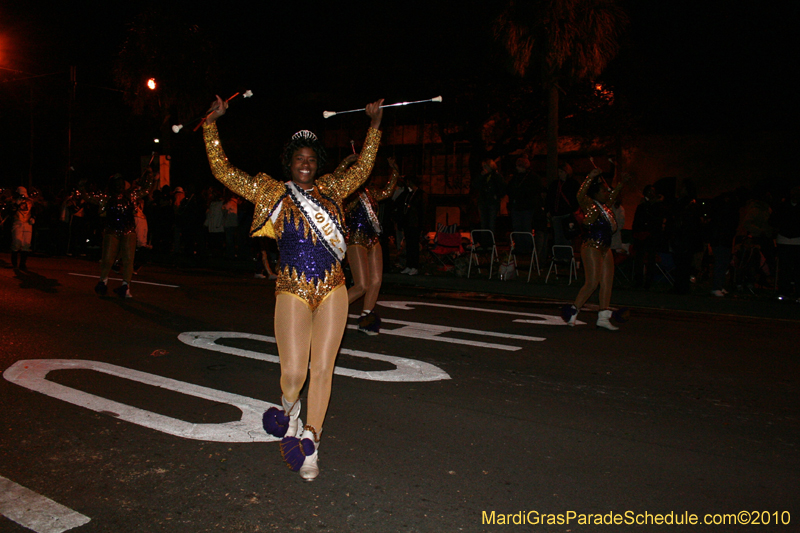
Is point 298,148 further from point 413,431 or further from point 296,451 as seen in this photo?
point 413,431

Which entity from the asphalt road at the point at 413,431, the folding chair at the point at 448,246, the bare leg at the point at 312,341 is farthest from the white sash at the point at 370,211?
the folding chair at the point at 448,246

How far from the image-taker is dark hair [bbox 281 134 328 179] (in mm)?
4031

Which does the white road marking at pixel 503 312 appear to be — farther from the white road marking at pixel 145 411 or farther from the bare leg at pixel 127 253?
the white road marking at pixel 145 411

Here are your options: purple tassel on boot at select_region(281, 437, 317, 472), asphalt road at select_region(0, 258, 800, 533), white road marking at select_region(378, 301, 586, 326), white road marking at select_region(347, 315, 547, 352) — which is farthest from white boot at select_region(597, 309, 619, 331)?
purple tassel on boot at select_region(281, 437, 317, 472)

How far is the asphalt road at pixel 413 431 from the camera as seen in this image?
3447 mm

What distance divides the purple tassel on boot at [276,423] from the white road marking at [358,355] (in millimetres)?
1957

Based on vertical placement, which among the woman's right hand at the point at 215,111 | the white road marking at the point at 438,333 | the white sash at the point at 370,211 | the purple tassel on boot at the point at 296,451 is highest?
the woman's right hand at the point at 215,111

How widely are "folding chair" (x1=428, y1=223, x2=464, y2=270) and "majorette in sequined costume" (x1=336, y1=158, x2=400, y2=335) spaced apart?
7.26 metres

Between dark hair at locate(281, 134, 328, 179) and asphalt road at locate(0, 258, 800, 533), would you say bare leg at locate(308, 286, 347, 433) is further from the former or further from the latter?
dark hair at locate(281, 134, 328, 179)

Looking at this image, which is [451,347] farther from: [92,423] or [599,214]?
[92,423]

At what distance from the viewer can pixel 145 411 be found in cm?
494

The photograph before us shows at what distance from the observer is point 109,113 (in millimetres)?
42344

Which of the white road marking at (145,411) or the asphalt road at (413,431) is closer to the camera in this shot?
the asphalt road at (413,431)

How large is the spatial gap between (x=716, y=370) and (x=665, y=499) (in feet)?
11.0
